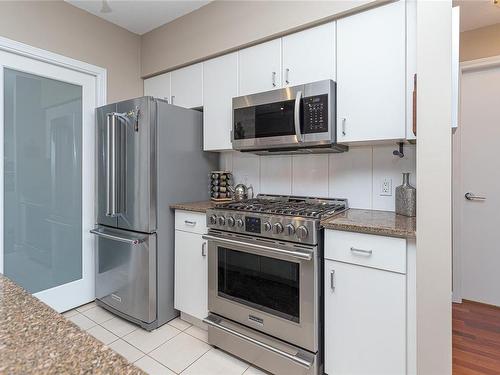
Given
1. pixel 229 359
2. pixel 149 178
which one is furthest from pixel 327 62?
pixel 229 359

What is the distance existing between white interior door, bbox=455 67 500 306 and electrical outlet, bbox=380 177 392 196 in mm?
1294

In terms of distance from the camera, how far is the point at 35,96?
2.30 m

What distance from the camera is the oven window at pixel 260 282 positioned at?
1.67m

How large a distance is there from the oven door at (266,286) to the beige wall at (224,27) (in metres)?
1.49

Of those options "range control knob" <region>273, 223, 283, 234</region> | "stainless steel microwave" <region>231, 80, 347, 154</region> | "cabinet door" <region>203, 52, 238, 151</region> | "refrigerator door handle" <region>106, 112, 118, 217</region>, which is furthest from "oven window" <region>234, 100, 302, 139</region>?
"refrigerator door handle" <region>106, 112, 118, 217</region>

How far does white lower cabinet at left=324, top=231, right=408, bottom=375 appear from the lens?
140 centimetres

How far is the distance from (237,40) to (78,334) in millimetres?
2235

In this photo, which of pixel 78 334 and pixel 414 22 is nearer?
pixel 78 334

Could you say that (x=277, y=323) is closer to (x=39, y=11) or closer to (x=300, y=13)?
(x=300, y=13)

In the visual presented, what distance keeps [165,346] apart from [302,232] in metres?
1.30

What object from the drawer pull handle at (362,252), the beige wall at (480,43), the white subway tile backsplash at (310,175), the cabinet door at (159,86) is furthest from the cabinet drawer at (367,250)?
the beige wall at (480,43)

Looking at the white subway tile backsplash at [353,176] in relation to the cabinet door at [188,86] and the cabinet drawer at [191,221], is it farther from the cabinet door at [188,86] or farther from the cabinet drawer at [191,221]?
the cabinet door at [188,86]

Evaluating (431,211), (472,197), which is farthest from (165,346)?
(472,197)

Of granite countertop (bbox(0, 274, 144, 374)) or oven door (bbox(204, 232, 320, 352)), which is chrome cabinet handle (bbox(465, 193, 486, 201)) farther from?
granite countertop (bbox(0, 274, 144, 374))
